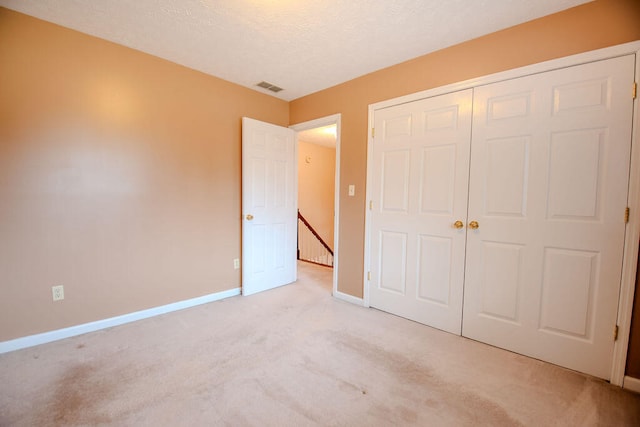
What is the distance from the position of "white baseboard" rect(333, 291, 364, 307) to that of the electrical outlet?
8.40 ft

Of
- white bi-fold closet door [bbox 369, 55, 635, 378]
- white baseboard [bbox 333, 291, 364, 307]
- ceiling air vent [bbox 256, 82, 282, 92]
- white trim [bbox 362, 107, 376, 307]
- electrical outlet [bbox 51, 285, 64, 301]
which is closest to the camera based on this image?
white bi-fold closet door [bbox 369, 55, 635, 378]

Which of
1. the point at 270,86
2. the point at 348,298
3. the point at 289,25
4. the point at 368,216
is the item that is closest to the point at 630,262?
the point at 368,216

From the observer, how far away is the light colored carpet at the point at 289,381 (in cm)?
145

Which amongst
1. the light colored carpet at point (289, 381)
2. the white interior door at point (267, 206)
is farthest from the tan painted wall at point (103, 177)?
the light colored carpet at point (289, 381)

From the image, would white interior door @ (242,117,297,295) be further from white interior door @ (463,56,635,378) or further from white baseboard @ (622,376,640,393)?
white baseboard @ (622,376,640,393)

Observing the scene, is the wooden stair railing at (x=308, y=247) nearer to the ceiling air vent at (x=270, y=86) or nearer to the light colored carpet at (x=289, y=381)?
the ceiling air vent at (x=270, y=86)

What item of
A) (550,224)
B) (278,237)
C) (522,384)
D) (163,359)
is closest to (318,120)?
(278,237)

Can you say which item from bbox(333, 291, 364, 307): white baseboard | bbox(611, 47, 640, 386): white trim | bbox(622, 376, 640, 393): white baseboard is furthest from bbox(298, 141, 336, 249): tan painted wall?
bbox(622, 376, 640, 393): white baseboard

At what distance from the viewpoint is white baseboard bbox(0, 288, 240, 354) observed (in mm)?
2043

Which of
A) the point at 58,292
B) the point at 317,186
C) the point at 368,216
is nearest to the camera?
the point at 58,292

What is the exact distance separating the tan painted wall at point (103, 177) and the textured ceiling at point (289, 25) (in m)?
0.26

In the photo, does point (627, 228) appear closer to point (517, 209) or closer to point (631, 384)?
point (517, 209)

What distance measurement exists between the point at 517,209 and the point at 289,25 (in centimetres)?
225

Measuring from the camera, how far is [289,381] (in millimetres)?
1730
